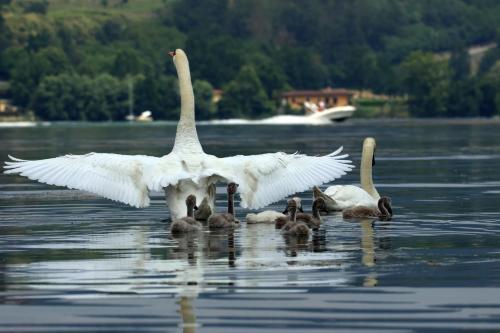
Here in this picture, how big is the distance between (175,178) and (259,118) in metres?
166

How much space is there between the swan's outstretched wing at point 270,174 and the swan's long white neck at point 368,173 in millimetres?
2527

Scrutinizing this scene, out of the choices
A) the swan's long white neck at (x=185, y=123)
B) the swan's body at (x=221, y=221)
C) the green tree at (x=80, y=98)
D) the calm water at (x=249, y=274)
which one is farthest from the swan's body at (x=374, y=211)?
the green tree at (x=80, y=98)

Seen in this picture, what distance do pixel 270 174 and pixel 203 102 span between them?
538 ft

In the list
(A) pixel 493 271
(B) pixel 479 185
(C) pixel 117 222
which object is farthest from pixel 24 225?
(B) pixel 479 185

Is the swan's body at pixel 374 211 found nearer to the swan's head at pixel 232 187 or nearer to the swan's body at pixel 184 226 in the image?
the swan's head at pixel 232 187

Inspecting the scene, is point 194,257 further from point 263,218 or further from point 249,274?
point 263,218

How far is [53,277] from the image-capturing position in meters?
17.6

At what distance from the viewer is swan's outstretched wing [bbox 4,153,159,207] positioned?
2352cm

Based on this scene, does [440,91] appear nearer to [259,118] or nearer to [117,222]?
[259,118]

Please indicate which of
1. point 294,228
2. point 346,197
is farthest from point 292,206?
point 346,197

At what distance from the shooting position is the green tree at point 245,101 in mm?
191125

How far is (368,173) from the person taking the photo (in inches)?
1084

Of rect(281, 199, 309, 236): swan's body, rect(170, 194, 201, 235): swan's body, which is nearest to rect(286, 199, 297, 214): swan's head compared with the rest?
rect(281, 199, 309, 236): swan's body

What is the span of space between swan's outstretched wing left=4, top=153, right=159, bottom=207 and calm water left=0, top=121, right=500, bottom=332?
0.50m
